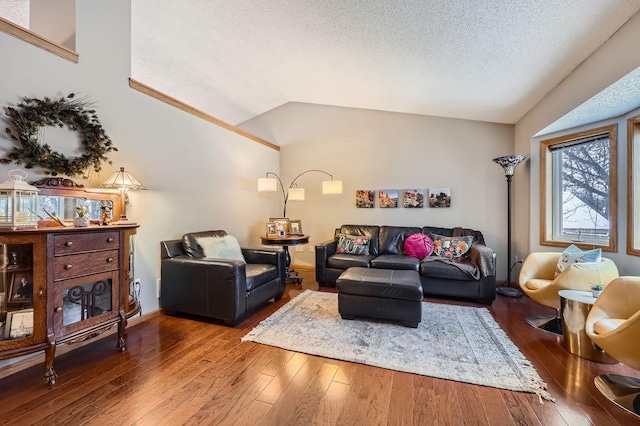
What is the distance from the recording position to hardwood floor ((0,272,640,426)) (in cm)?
145

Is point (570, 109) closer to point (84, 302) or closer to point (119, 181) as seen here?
point (119, 181)

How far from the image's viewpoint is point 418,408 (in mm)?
1524

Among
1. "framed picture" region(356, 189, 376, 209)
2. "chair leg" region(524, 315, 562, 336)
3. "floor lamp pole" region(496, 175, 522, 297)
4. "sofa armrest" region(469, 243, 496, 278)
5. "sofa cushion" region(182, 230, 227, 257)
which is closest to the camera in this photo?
"chair leg" region(524, 315, 562, 336)

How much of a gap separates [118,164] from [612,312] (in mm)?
4158

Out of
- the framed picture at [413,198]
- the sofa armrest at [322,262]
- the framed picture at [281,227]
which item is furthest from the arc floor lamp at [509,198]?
the framed picture at [281,227]

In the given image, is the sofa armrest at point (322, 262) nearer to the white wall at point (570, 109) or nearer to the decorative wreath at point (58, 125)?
the decorative wreath at point (58, 125)

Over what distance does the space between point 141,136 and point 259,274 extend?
1.87 metres

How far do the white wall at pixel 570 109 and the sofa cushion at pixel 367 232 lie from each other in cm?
203

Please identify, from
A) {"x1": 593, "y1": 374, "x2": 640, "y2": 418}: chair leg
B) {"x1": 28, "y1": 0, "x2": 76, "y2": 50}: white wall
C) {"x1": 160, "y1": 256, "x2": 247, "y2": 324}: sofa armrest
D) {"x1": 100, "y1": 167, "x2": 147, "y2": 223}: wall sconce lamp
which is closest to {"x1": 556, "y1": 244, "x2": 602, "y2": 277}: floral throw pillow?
{"x1": 593, "y1": 374, "x2": 640, "y2": 418}: chair leg

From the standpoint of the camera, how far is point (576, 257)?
2664 millimetres

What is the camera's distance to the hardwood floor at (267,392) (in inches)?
57.2

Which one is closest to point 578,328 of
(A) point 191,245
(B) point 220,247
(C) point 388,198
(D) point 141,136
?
(C) point 388,198

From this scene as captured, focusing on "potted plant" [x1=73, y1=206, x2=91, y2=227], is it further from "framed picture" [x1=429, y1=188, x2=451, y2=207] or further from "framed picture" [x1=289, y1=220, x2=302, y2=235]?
"framed picture" [x1=429, y1=188, x2=451, y2=207]

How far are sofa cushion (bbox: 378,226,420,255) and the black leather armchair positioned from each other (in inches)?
74.4
